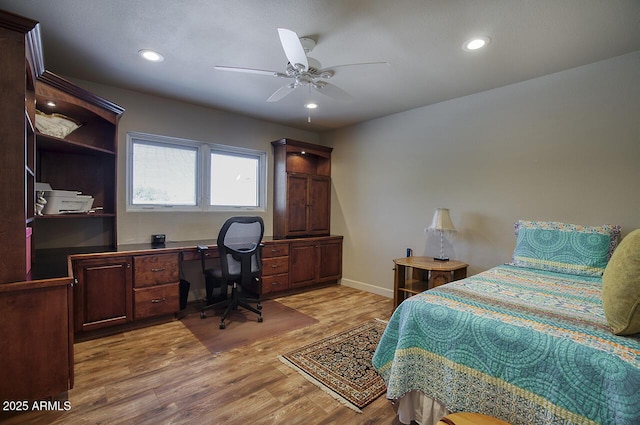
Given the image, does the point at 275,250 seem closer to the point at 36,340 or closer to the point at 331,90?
the point at 331,90

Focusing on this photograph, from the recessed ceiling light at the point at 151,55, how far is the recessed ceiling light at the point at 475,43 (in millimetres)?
2546

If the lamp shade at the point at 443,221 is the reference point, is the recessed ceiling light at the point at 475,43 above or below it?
above

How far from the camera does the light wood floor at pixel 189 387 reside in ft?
5.74

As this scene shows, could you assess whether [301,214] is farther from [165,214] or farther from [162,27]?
[162,27]

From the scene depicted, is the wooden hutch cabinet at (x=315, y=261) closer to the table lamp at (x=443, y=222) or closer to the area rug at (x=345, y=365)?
the area rug at (x=345, y=365)

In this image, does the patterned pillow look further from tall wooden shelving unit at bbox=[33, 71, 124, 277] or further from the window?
tall wooden shelving unit at bbox=[33, 71, 124, 277]

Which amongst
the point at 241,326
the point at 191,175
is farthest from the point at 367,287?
the point at 191,175

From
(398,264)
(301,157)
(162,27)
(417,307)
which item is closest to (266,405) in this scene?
(417,307)

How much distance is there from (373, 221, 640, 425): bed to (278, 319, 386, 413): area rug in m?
0.37

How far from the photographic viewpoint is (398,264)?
11.3 feet

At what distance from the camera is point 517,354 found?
126cm

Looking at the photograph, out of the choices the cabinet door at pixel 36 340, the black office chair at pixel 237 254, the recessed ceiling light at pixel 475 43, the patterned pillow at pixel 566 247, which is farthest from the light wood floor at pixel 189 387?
the recessed ceiling light at pixel 475 43

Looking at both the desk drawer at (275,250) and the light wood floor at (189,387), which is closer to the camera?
the light wood floor at (189,387)

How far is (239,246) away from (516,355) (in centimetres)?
263
